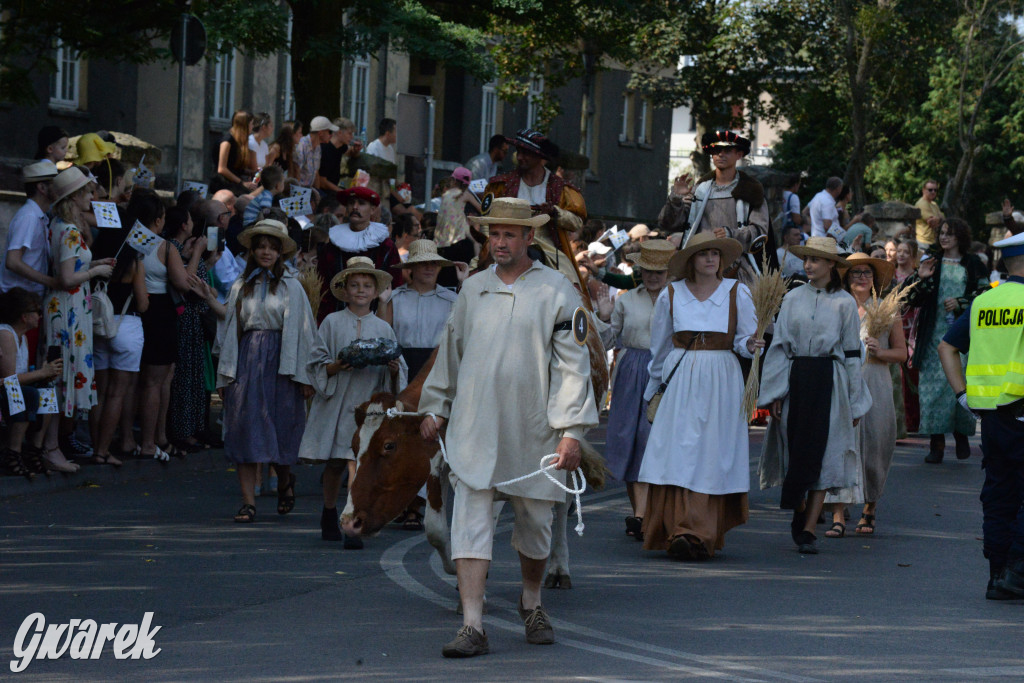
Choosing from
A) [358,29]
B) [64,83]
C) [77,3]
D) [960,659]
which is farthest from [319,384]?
[64,83]

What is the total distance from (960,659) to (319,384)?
16.8ft

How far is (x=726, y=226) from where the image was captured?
1368cm

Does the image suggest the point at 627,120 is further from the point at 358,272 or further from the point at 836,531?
the point at 358,272

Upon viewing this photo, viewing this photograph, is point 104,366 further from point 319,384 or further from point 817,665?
point 817,665

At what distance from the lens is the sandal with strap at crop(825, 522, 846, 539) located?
1176 cm

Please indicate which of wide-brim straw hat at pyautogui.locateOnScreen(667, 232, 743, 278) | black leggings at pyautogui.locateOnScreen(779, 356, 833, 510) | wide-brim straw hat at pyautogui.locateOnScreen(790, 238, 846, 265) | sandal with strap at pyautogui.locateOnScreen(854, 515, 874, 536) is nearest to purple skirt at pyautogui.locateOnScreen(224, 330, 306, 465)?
wide-brim straw hat at pyautogui.locateOnScreen(667, 232, 743, 278)

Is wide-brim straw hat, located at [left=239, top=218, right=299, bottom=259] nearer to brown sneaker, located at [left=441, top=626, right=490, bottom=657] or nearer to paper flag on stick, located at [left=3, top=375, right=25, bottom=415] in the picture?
paper flag on stick, located at [left=3, top=375, right=25, bottom=415]

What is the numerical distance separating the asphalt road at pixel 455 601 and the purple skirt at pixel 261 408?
Answer: 505 mm

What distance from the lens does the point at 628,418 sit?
466 inches

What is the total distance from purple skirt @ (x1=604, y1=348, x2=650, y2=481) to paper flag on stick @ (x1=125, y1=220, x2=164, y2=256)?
13.4 ft

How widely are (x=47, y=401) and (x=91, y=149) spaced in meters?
2.83

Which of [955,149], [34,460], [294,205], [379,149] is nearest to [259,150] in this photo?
[379,149]

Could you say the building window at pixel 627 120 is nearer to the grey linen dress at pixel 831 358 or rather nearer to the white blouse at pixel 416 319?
the white blouse at pixel 416 319


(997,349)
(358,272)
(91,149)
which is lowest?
(997,349)
